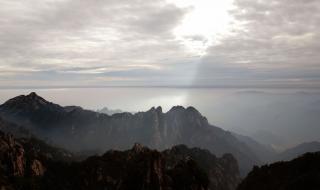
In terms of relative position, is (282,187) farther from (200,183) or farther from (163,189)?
(163,189)

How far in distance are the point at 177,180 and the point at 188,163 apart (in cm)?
1081

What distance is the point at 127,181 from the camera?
19750 centimetres

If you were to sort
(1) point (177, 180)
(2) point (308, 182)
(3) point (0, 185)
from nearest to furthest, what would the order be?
(2) point (308, 182) → (3) point (0, 185) → (1) point (177, 180)

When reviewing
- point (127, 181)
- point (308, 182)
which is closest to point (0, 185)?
point (127, 181)

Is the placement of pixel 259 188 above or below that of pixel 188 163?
below

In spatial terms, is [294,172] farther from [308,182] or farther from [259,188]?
[308,182]

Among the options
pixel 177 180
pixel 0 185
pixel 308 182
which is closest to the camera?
pixel 308 182

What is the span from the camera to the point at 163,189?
196125 mm

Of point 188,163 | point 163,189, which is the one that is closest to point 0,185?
point 163,189

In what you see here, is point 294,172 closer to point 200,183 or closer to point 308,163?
point 308,163

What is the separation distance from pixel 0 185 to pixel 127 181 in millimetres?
63490

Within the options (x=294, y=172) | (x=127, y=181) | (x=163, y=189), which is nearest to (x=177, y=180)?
(x=163, y=189)

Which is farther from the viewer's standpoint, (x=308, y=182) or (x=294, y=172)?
(x=294, y=172)

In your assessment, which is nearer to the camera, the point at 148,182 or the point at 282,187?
the point at 282,187
